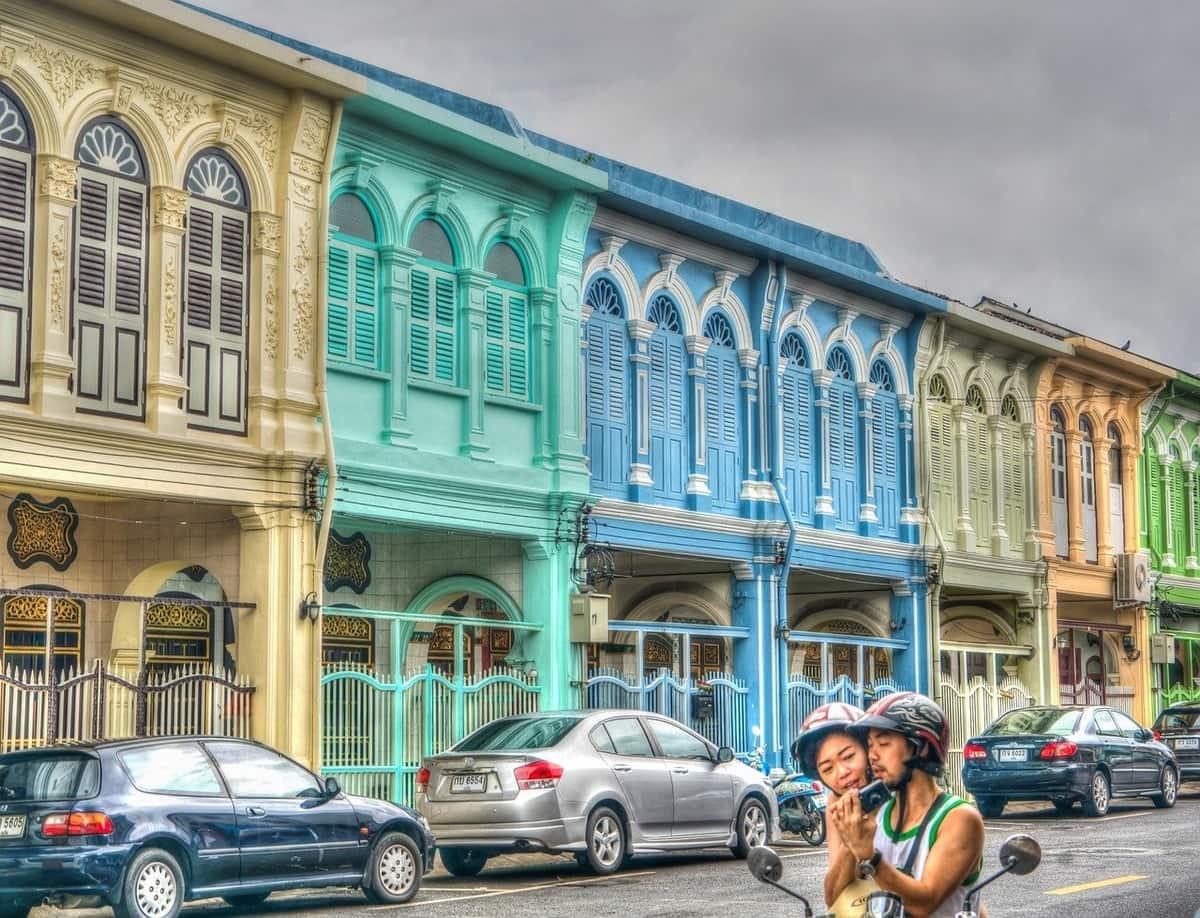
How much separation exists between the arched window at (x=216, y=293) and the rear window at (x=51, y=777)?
6.23 meters

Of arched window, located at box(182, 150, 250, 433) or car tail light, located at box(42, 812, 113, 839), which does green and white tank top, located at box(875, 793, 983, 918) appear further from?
Result: arched window, located at box(182, 150, 250, 433)

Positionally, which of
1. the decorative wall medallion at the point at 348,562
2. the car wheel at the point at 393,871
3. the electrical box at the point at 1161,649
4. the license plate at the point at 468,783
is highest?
the decorative wall medallion at the point at 348,562

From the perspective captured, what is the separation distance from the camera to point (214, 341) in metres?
19.4

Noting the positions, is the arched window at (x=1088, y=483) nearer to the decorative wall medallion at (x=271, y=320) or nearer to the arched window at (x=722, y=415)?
the arched window at (x=722, y=415)

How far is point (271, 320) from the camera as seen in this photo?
19.9 metres

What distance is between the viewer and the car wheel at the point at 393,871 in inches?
587

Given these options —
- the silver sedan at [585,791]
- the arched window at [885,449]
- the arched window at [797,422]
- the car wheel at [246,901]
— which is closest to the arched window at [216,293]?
the silver sedan at [585,791]

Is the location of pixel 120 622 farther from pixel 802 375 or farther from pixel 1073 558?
pixel 1073 558

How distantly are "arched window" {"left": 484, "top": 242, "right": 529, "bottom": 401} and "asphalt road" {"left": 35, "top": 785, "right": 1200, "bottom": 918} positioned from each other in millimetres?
6207

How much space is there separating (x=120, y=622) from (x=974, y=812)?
16778mm

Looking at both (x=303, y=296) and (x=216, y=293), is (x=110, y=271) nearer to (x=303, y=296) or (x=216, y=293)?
(x=216, y=293)

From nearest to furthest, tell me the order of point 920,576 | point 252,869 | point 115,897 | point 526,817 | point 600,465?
point 115,897, point 252,869, point 526,817, point 600,465, point 920,576

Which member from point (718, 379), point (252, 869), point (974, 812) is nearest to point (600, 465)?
point (718, 379)

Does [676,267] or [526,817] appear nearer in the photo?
[526,817]
